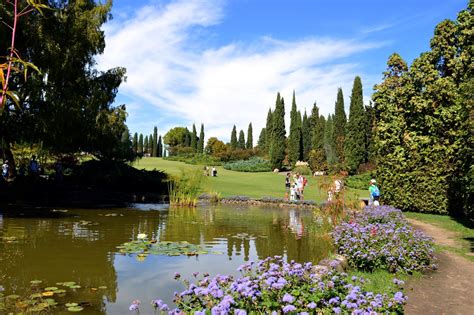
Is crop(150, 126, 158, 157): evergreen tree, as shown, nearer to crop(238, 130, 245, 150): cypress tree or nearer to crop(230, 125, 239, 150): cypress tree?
crop(230, 125, 239, 150): cypress tree

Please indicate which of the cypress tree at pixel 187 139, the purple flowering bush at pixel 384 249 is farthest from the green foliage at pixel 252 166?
the purple flowering bush at pixel 384 249

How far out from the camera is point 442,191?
15.0m

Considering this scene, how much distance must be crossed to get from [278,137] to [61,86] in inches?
1247

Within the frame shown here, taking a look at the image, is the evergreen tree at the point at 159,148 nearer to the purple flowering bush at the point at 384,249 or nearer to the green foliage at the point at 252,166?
the green foliage at the point at 252,166

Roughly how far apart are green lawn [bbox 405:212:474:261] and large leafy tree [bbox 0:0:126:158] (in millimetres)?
12019

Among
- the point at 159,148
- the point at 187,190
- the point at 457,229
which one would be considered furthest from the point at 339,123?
the point at 159,148

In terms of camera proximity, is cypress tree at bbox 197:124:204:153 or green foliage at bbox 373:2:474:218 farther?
cypress tree at bbox 197:124:204:153

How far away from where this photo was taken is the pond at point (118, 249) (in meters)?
4.88

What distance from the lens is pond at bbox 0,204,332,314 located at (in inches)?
192

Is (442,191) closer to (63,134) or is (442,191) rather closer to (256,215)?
(256,215)

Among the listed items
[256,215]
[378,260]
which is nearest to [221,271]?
[378,260]

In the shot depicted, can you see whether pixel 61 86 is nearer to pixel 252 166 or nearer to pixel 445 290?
pixel 445 290

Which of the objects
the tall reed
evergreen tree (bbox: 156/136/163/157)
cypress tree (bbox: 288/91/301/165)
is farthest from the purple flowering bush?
evergreen tree (bbox: 156/136/163/157)

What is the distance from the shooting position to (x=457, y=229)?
36.9 ft
